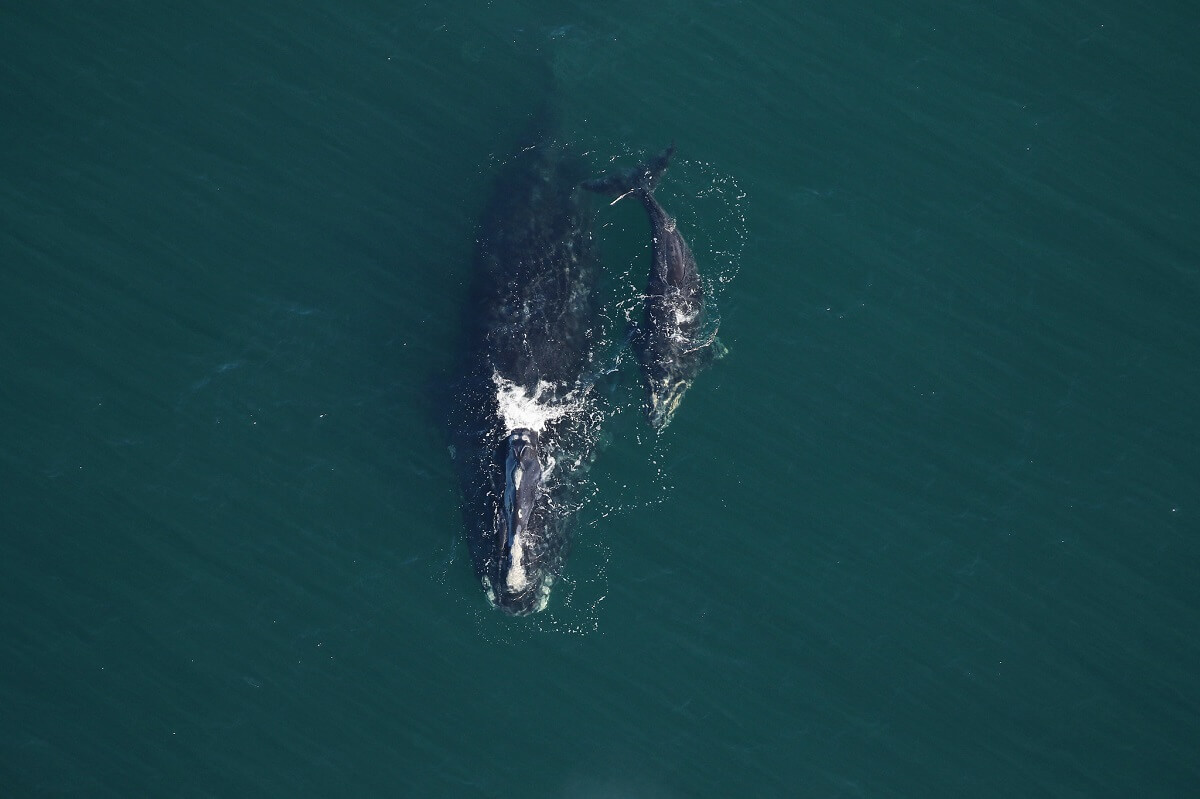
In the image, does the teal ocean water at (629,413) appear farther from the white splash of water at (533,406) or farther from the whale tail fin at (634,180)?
the white splash of water at (533,406)

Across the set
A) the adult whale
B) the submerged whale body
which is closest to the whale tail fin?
the adult whale

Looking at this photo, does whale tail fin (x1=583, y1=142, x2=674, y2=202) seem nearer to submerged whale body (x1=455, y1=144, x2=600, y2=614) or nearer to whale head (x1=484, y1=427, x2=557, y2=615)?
submerged whale body (x1=455, y1=144, x2=600, y2=614)

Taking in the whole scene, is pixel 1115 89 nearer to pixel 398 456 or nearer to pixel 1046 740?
pixel 1046 740

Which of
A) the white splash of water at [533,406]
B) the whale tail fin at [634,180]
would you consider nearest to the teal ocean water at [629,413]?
the whale tail fin at [634,180]

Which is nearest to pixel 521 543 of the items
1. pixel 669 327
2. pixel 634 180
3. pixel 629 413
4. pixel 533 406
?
pixel 533 406

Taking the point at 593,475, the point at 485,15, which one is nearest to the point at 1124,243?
the point at 593,475

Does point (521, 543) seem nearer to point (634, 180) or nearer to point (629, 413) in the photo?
point (629, 413)

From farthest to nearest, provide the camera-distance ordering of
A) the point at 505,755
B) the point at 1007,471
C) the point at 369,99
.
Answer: the point at 369,99 → the point at 1007,471 → the point at 505,755
